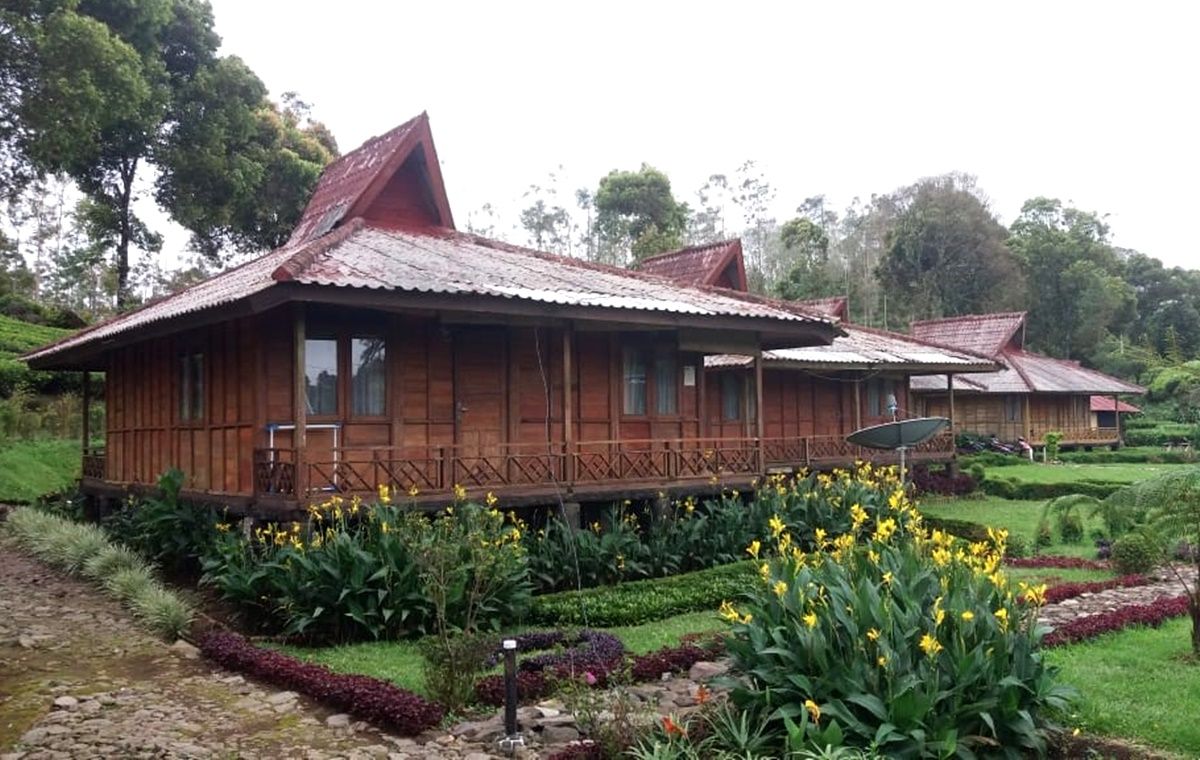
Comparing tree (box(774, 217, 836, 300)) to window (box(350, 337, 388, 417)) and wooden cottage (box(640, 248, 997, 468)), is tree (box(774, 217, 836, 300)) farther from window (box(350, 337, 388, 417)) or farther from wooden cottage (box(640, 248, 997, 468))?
window (box(350, 337, 388, 417))

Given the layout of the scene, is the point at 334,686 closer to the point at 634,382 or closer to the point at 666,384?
the point at 634,382

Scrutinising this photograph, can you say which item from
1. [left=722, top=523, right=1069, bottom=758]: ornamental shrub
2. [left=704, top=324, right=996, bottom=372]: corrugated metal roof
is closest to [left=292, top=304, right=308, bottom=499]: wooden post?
[left=722, top=523, right=1069, bottom=758]: ornamental shrub

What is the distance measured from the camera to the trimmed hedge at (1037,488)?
77.6 feet

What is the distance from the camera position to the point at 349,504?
1095cm

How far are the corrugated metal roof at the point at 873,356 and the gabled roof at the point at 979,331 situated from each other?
13.1 meters

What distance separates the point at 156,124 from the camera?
29719 millimetres

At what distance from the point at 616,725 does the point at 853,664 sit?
1.51m

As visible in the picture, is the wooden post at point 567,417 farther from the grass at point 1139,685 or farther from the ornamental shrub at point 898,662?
the ornamental shrub at point 898,662

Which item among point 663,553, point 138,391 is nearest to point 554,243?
point 138,391

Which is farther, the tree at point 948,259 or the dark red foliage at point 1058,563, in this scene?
the tree at point 948,259

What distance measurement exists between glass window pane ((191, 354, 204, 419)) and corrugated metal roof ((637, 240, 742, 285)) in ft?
35.3

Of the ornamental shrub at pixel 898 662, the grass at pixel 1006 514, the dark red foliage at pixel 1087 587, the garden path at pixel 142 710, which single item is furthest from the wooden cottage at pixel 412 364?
the ornamental shrub at pixel 898 662

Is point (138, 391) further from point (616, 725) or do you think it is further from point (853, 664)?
point (853, 664)

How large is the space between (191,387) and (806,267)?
132 ft
